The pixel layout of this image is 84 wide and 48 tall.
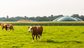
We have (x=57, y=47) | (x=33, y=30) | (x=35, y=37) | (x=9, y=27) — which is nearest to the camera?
(x=57, y=47)

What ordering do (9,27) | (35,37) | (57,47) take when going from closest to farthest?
(57,47) < (35,37) < (9,27)

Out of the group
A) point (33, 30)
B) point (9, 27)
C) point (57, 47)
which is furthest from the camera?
point (9, 27)

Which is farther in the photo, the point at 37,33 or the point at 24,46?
the point at 37,33

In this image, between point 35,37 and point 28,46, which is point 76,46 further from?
point 35,37

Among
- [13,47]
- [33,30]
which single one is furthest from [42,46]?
[33,30]

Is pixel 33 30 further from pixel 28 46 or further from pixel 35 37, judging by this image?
pixel 28 46

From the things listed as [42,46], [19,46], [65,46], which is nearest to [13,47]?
[19,46]

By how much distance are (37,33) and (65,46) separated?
15.6ft

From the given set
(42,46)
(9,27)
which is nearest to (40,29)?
(42,46)

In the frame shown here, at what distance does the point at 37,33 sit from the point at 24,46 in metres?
4.18

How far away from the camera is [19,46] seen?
17953 millimetres

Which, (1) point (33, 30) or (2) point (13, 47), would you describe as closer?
(2) point (13, 47)

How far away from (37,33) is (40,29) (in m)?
0.41

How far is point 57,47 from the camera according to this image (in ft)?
56.9
